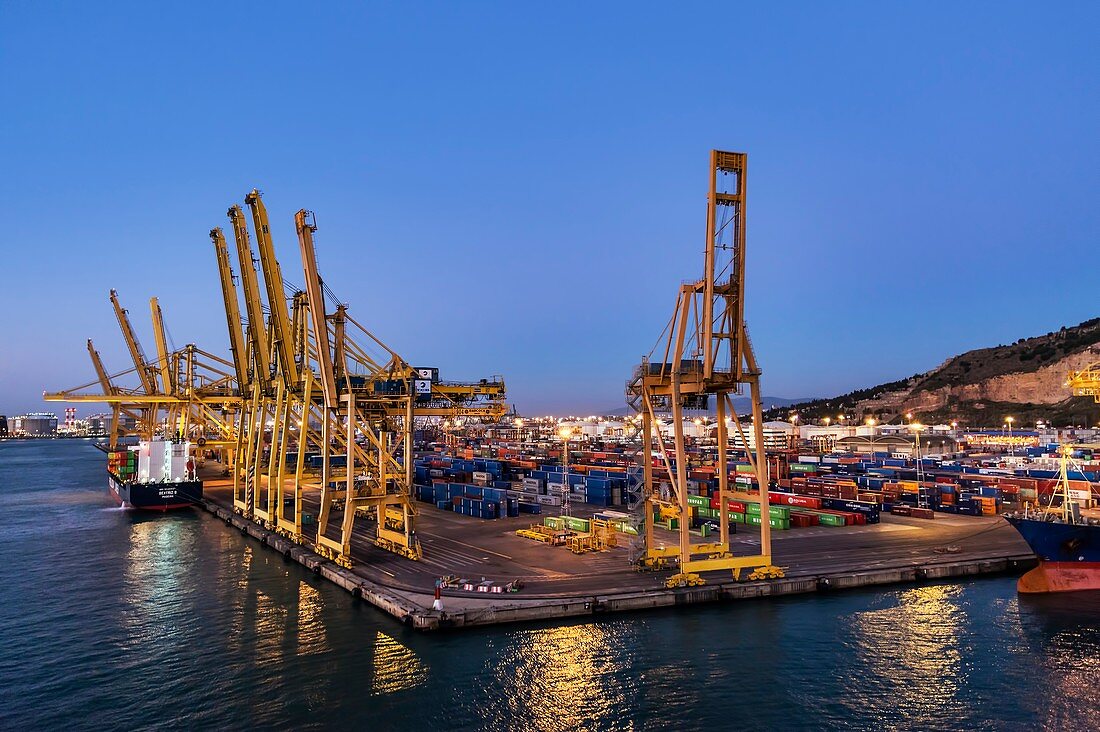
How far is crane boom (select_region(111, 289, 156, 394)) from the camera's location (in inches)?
3711

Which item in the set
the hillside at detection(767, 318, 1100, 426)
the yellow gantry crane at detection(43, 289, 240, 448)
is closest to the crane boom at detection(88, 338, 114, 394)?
the yellow gantry crane at detection(43, 289, 240, 448)

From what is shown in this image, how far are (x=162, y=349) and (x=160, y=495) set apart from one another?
3784 cm

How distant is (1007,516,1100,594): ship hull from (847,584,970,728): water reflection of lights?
4097 millimetres

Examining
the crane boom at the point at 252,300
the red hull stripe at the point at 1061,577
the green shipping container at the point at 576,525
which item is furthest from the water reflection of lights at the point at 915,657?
the crane boom at the point at 252,300

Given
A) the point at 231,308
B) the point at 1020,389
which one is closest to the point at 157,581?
the point at 231,308

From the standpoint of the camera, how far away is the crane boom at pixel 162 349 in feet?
286

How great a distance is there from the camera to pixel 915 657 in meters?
23.6

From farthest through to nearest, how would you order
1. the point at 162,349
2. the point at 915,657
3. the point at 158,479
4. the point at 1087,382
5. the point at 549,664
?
the point at 162,349 < the point at 158,479 < the point at 1087,382 < the point at 915,657 < the point at 549,664

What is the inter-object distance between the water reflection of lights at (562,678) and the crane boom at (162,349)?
78.3 metres

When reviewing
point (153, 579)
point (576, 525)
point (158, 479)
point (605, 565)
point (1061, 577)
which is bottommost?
point (153, 579)

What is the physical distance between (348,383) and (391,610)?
13040mm

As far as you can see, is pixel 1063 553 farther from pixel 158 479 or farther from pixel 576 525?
pixel 158 479

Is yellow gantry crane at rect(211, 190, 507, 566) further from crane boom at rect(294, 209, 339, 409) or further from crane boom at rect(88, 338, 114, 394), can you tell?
crane boom at rect(88, 338, 114, 394)

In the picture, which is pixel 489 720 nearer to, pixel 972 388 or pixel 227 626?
pixel 227 626
